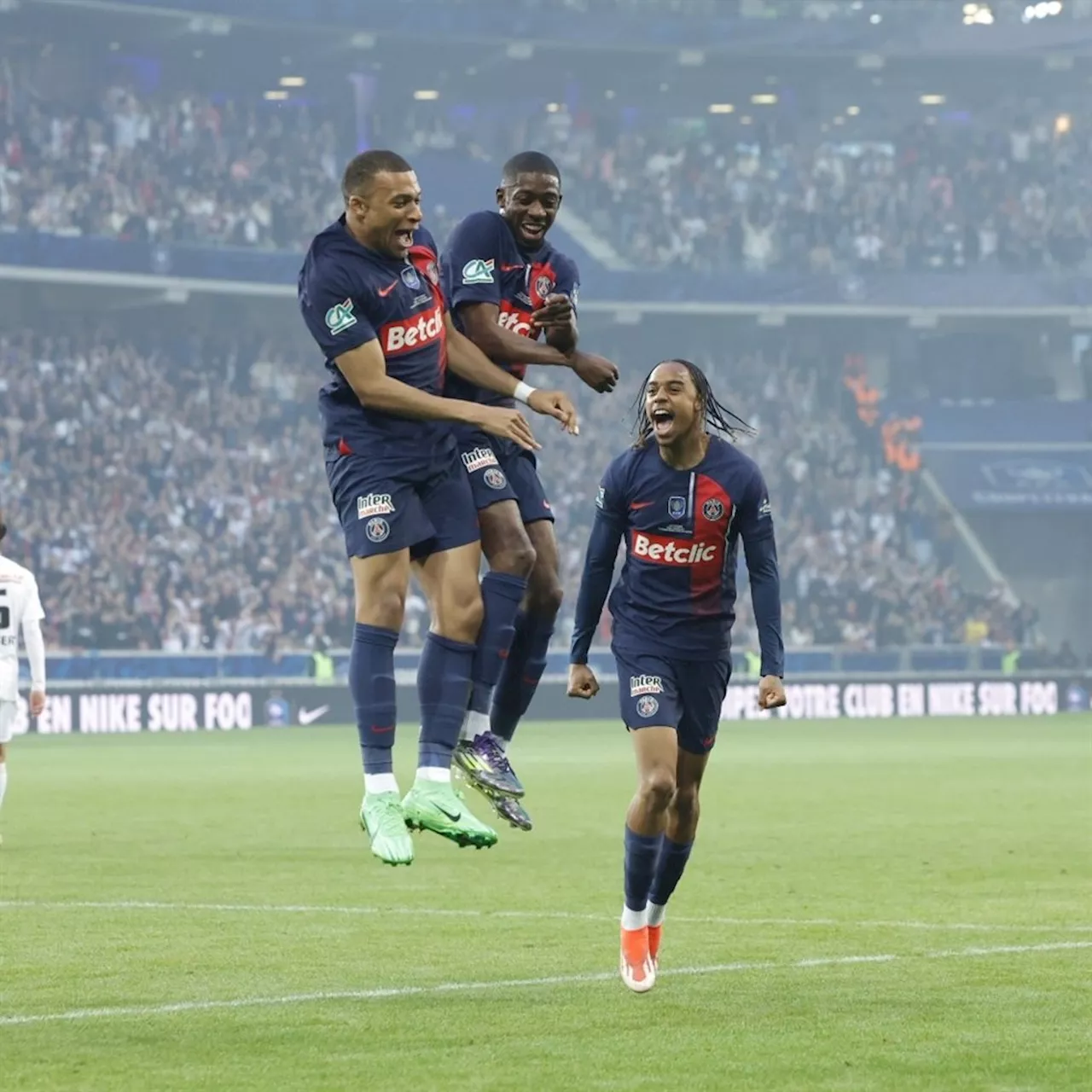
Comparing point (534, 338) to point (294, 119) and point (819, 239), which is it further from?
point (819, 239)

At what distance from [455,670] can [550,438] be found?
38.0 metres

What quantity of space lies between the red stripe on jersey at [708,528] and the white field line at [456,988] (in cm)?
160

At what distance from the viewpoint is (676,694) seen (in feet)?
31.1

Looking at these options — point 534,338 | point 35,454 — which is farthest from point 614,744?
point 534,338

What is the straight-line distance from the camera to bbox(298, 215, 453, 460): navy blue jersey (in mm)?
8930

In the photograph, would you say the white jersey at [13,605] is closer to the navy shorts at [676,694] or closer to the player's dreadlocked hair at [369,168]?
the navy shorts at [676,694]

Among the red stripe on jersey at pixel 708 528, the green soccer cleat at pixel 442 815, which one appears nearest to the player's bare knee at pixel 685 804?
the red stripe on jersey at pixel 708 528

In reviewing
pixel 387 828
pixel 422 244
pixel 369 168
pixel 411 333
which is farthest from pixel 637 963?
pixel 369 168

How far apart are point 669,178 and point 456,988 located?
4445 cm

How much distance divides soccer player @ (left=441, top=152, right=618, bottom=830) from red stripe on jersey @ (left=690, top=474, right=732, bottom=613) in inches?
23.9

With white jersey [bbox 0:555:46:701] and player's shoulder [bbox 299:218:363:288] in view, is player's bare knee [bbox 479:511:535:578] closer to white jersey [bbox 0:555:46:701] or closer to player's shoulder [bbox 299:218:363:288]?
player's shoulder [bbox 299:218:363:288]

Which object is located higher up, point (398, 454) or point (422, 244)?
point (422, 244)

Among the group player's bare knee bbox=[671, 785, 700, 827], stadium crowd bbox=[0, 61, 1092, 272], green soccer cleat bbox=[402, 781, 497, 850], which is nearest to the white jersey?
player's bare knee bbox=[671, 785, 700, 827]

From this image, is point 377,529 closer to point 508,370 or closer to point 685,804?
point 508,370
